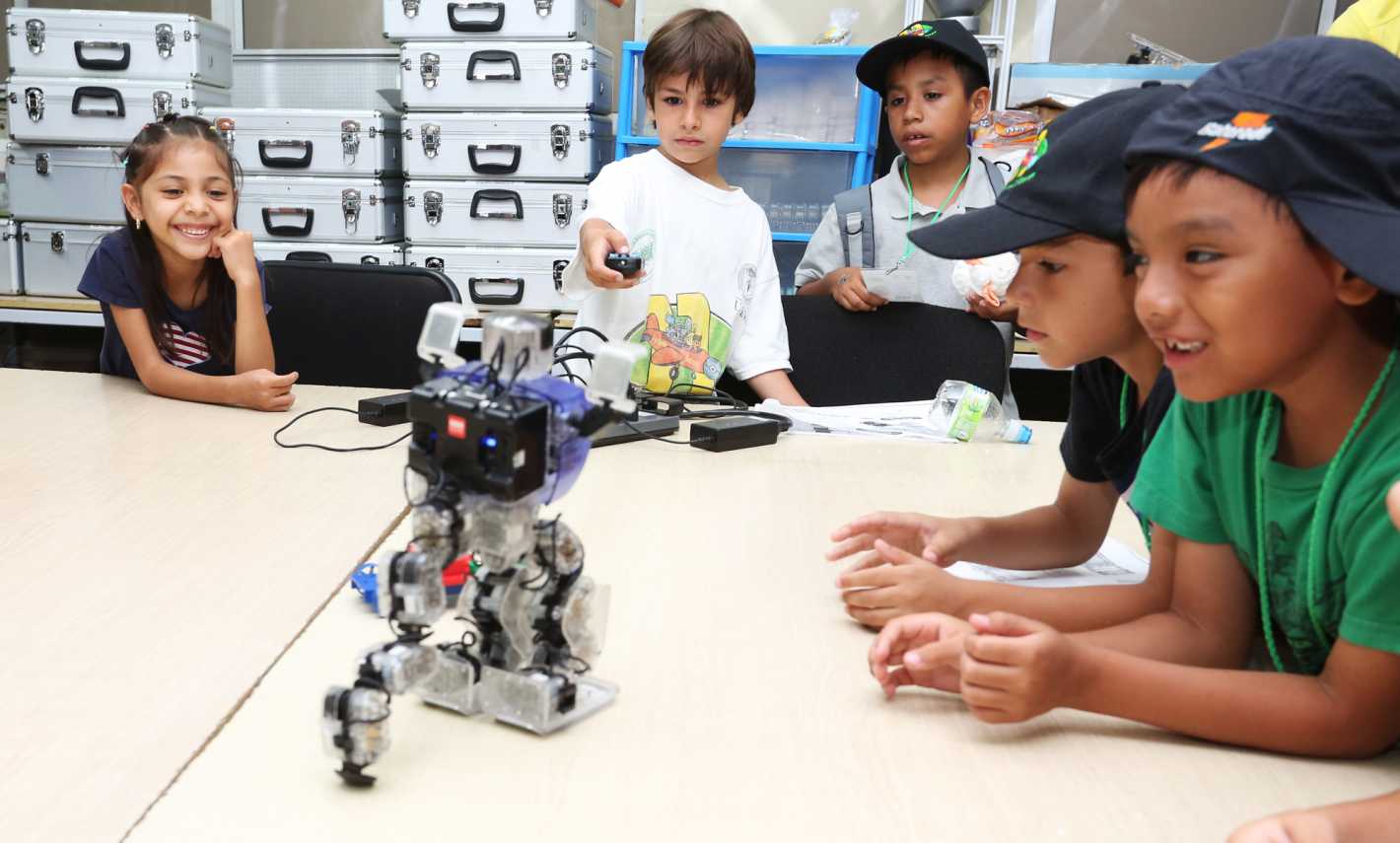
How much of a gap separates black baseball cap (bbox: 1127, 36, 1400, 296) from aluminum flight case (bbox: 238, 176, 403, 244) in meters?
2.74

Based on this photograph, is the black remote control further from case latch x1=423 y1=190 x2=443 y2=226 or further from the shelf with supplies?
case latch x1=423 y1=190 x2=443 y2=226

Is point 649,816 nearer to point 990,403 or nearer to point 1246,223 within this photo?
point 1246,223

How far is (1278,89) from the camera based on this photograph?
1.96 feet

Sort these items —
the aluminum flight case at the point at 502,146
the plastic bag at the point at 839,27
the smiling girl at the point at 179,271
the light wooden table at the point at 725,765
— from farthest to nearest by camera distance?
the plastic bag at the point at 839,27, the aluminum flight case at the point at 502,146, the smiling girl at the point at 179,271, the light wooden table at the point at 725,765

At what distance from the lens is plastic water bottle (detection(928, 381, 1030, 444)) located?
1518mm

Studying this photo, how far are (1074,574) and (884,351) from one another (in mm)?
894

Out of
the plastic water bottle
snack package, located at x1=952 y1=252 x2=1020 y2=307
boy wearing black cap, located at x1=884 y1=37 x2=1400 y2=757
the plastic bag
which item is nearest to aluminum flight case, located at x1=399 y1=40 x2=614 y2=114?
the plastic bag

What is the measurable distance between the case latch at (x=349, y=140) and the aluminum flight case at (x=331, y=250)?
25 cm

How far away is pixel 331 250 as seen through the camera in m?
3.06

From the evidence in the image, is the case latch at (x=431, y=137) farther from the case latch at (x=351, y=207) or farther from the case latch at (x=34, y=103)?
the case latch at (x=34, y=103)

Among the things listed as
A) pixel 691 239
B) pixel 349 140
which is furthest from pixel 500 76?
pixel 691 239

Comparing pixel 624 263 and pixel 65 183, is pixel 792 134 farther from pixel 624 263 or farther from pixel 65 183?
pixel 65 183

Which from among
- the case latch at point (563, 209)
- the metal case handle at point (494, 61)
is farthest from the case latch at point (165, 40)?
the case latch at point (563, 209)

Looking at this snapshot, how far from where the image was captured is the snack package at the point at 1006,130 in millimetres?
2842
